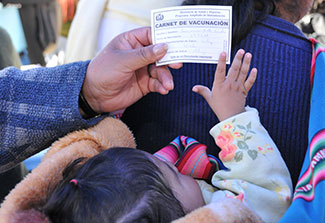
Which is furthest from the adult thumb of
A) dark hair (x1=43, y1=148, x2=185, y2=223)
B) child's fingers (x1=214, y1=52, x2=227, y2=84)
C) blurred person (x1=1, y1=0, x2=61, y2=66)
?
blurred person (x1=1, y1=0, x2=61, y2=66)

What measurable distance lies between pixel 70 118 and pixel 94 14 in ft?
2.11

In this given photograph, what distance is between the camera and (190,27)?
34.6 inches

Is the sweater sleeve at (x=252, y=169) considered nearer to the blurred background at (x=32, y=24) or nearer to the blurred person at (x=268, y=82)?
the blurred person at (x=268, y=82)

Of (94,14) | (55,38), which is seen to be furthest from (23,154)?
(55,38)

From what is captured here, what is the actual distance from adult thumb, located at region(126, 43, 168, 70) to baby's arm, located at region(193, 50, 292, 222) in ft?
0.46

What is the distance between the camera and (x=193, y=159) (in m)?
1.00

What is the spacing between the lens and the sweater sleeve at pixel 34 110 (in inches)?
36.6

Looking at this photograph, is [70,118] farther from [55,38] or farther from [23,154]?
[55,38]

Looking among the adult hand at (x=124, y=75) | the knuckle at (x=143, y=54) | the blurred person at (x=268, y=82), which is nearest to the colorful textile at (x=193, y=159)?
the blurred person at (x=268, y=82)

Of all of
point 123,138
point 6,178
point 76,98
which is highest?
point 76,98

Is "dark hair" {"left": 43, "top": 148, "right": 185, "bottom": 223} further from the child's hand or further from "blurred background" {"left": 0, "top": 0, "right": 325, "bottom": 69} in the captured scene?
"blurred background" {"left": 0, "top": 0, "right": 325, "bottom": 69}

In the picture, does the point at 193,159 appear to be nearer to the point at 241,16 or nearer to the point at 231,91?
the point at 231,91

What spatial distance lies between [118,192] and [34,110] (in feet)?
1.14

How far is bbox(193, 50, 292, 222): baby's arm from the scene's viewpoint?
840 millimetres
